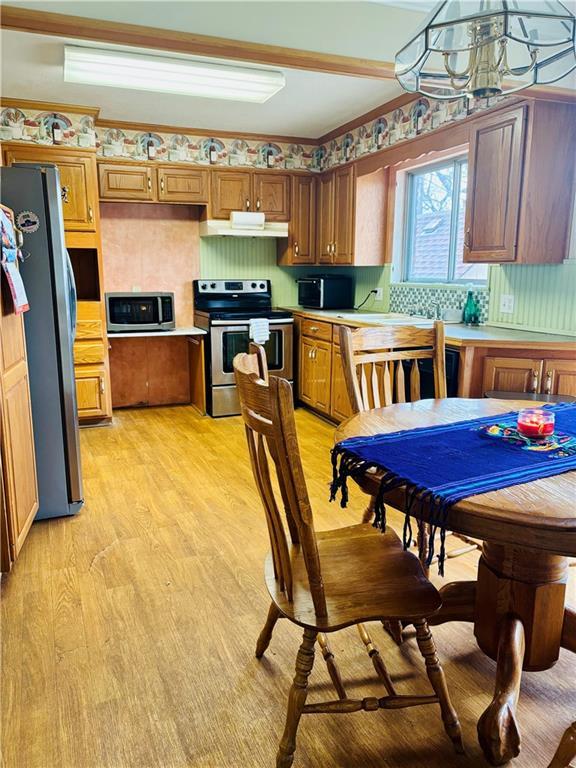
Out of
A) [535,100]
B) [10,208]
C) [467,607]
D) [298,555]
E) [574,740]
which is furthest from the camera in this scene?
[535,100]

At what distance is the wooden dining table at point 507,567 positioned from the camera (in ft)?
3.76

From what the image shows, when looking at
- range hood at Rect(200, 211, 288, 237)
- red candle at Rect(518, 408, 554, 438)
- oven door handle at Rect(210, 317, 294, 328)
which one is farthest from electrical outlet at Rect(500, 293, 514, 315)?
range hood at Rect(200, 211, 288, 237)

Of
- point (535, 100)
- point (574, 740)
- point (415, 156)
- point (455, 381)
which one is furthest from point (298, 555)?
point (415, 156)

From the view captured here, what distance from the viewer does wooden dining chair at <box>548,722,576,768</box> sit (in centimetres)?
130

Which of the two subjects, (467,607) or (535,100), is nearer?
(467,607)

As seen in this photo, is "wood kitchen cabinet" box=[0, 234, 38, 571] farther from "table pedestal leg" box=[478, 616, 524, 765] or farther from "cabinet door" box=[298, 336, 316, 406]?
"cabinet door" box=[298, 336, 316, 406]

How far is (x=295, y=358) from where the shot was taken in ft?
17.1

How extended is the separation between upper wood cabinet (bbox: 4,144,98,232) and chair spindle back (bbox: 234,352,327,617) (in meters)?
3.34

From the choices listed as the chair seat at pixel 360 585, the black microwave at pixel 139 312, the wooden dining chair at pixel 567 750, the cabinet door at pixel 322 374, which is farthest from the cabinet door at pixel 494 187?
the black microwave at pixel 139 312

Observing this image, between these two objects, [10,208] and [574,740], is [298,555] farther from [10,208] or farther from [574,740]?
[10,208]

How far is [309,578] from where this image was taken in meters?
1.32

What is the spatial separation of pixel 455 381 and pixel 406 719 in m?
1.91

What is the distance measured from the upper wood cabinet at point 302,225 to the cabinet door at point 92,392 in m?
2.06

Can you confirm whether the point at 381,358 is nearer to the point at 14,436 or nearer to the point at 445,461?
the point at 445,461
